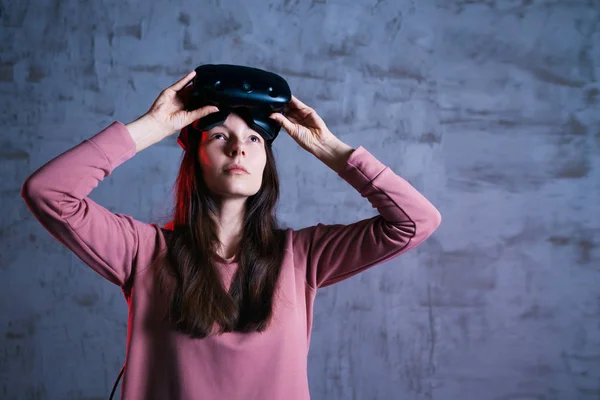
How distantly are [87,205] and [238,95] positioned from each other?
0.36m

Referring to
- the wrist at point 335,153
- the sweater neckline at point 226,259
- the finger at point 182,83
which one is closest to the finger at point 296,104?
the wrist at point 335,153

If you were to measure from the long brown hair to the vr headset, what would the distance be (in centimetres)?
8

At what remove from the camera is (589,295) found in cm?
221

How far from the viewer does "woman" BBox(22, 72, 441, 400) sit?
1.11m

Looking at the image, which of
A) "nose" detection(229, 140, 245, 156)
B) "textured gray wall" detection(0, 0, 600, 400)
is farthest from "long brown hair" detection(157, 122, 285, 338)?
"textured gray wall" detection(0, 0, 600, 400)

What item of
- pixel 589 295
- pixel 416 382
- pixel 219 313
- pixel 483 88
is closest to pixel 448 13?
pixel 483 88

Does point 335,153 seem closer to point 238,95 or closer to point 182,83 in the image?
point 238,95

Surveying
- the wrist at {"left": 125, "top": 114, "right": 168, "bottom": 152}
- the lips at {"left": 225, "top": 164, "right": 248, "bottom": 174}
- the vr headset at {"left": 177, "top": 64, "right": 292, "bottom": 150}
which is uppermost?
the vr headset at {"left": 177, "top": 64, "right": 292, "bottom": 150}

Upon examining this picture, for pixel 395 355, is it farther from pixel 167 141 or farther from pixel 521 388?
pixel 167 141

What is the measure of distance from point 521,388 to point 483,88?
3.63ft

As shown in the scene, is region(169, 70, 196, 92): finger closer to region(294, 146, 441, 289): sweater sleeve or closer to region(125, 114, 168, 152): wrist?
region(125, 114, 168, 152): wrist

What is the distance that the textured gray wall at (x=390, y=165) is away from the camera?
198cm

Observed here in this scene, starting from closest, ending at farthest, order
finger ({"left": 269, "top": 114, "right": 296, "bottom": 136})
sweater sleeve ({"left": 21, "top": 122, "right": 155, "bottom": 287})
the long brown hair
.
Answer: sweater sleeve ({"left": 21, "top": 122, "right": 155, "bottom": 287}) → the long brown hair → finger ({"left": 269, "top": 114, "right": 296, "bottom": 136})

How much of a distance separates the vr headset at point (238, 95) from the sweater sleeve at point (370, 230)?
20cm
